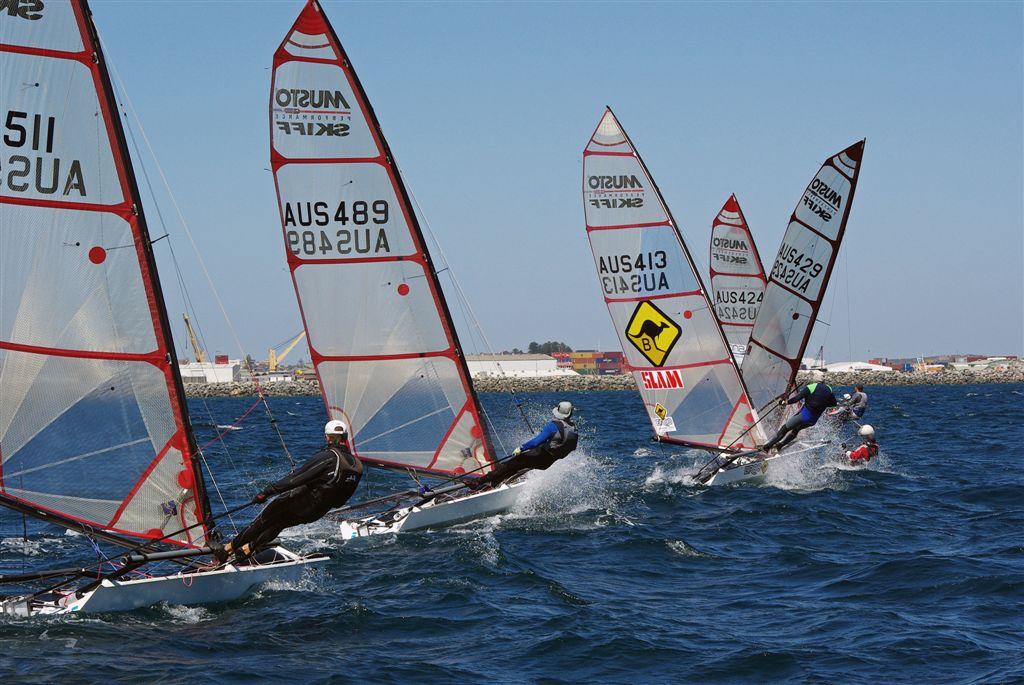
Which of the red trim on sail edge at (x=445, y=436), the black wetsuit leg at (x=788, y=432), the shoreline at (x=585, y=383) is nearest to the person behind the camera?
the red trim on sail edge at (x=445, y=436)

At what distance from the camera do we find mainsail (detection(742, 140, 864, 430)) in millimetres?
21453

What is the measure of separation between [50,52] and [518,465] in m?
7.78

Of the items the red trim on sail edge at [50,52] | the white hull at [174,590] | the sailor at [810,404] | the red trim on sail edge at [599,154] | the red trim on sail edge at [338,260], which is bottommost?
the sailor at [810,404]

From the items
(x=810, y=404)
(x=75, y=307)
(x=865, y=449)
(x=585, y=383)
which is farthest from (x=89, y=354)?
(x=585, y=383)

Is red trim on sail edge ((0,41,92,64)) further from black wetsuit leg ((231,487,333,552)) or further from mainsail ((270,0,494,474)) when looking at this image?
mainsail ((270,0,494,474))

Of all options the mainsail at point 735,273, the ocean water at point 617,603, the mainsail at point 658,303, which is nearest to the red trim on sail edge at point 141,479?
the ocean water at point 617,603

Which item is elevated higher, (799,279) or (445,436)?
(799,279)

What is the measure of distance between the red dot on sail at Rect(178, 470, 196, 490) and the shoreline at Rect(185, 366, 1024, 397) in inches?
3656

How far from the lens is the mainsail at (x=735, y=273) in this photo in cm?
2689

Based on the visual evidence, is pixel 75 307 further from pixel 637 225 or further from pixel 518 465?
pixel 637 225

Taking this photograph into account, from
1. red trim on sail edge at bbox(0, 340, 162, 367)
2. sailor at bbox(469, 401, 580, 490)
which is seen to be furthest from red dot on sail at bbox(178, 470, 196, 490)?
sailor at bbox(469, 401, 580, 490)

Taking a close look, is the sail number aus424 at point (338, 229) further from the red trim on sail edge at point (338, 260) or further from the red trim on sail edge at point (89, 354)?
the red trim on sail edge at point (89, 354)

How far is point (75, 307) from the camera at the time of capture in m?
10.5

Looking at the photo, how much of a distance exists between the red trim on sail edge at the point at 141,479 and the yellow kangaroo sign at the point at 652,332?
38.0 ft
